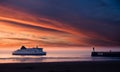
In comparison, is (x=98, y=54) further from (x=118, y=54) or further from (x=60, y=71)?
(x=60, y=71)

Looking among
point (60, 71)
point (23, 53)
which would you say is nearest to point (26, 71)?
point (60, 71)

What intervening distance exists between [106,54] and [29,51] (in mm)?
34295

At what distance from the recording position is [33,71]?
28156 millimetres

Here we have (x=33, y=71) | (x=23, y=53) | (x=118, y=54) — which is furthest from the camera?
(x=23, y=53)

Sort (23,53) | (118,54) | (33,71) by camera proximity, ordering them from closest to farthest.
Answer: (33,71)
(118,54)
(23,53)

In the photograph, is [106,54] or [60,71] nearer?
[60,71]

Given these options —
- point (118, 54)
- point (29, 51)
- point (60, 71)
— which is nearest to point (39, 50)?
point (29, 51)

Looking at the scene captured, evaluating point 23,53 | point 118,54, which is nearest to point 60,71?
point 118,54

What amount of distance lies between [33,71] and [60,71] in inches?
95.7

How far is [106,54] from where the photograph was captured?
9256 centimetres

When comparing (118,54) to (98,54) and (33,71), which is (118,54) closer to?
(98,54)

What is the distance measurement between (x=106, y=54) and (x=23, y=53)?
3362cm

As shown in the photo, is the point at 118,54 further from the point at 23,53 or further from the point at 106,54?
the point at 23,53

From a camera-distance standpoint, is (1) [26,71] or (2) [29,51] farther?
(2) [29,51]
